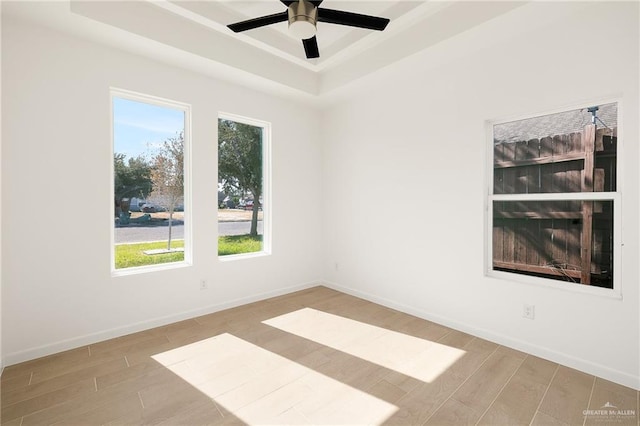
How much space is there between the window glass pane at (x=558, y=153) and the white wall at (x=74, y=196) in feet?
10.1

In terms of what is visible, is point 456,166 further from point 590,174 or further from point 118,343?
point 118,343

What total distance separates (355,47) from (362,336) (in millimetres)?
3040

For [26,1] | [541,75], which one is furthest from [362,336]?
[26,1]

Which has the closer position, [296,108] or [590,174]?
[590,174]

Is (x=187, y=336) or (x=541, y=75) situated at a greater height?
(x=541, y=75)

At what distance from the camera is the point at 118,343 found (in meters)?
2.81

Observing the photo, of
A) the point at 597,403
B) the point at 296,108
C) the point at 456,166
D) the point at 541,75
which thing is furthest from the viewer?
the point at 296,108

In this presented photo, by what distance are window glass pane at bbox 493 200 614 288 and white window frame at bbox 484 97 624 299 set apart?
0.04 metres

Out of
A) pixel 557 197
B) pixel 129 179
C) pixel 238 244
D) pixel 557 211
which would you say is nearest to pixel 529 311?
pixel 557 211

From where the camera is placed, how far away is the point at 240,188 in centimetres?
397

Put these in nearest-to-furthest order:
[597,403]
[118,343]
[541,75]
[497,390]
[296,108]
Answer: [597,403], [497,390], [541,75], [118,343], [296,108]

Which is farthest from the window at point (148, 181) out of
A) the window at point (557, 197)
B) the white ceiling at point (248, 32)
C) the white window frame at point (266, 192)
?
the window at point (557, 197)

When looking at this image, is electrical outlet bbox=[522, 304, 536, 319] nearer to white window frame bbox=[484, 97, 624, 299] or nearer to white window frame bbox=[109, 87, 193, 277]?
white window frame bbox=[484, 97, 624, 299]

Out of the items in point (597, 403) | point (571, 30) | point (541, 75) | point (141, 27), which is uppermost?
point (141, 27)
